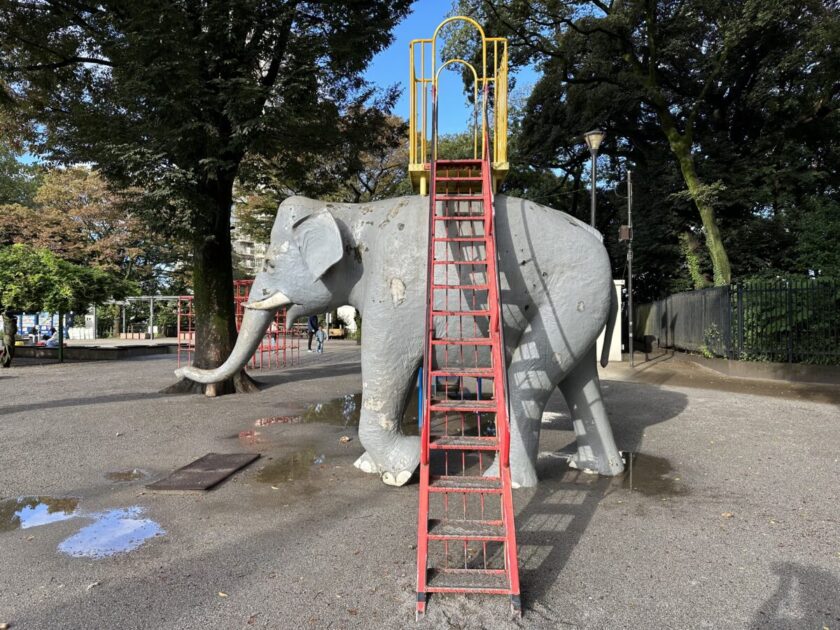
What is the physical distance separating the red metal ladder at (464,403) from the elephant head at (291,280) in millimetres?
1074

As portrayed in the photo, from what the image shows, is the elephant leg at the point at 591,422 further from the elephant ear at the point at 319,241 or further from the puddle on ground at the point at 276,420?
the puddle on ground at the point at 276,420

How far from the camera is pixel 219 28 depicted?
826cm

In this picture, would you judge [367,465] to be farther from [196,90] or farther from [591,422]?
[196,90]

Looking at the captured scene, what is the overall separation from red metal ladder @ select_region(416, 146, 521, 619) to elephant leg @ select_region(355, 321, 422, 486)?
0.28 m

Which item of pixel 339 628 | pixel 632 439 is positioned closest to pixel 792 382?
pixel 632 439

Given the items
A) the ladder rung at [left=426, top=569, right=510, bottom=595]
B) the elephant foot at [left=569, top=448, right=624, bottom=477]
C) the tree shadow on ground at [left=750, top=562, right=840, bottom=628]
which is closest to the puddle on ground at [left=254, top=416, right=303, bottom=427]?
the elephant foot at [left=569, top=448, right=624, bottom=477]

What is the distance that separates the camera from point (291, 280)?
5.30m

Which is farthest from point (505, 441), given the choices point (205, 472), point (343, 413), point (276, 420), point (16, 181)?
point (16, 181)

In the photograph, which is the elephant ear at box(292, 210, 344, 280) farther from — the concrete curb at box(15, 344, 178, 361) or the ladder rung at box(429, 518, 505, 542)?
the concrete curb at box(15, 344, 178, 361)

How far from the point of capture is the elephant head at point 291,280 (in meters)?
5.05

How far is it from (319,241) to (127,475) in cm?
292

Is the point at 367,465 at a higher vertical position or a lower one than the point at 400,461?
→ lower

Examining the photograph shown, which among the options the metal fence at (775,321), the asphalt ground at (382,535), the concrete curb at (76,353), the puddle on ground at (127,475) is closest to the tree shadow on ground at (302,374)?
the asphalt ground at (382,535)

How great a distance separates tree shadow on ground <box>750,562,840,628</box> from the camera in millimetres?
2760
